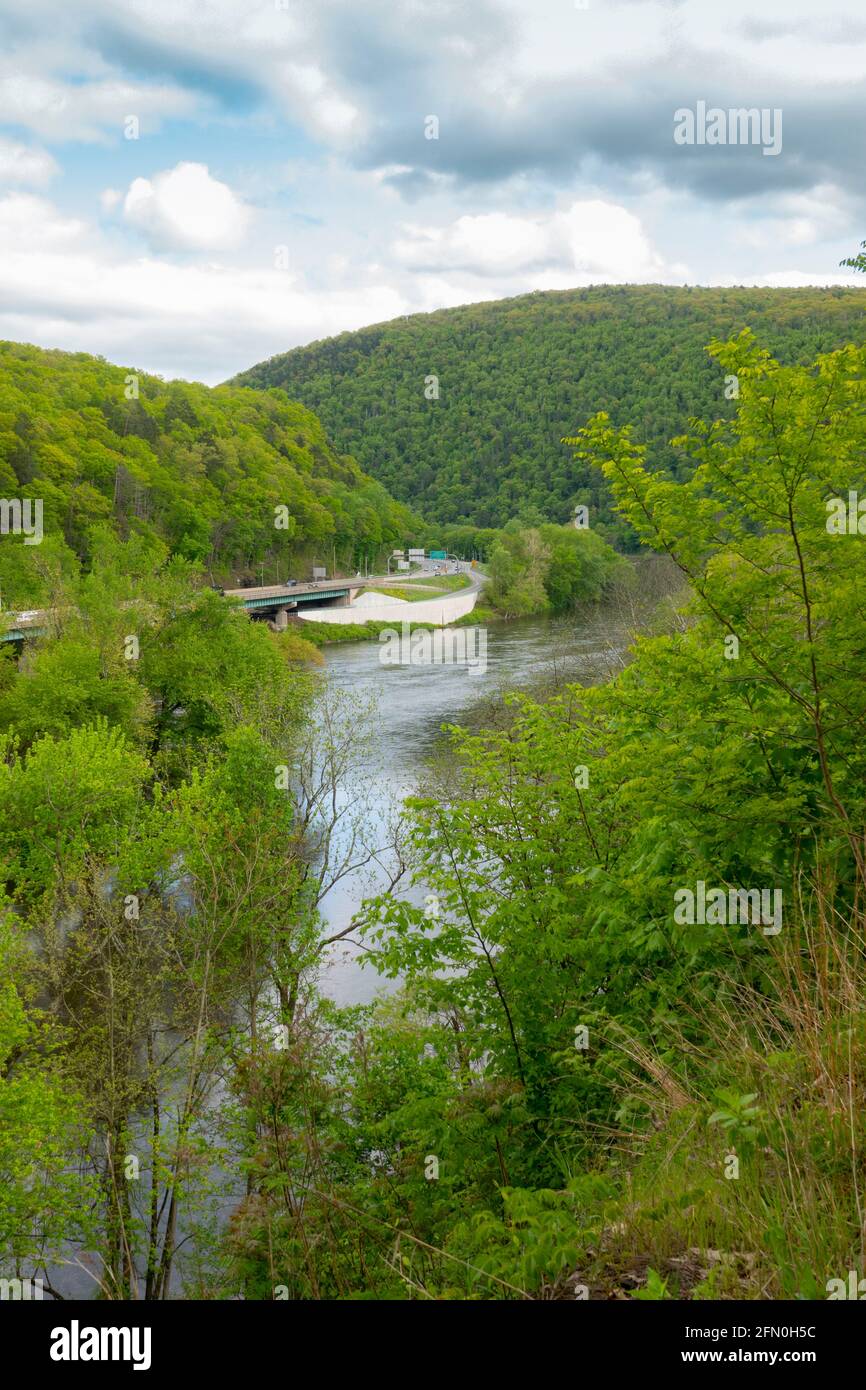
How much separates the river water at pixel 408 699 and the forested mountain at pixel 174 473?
1289 centimetres

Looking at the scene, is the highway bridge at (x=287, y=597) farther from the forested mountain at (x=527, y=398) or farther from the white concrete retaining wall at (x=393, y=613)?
the forested mountain at (x=527, y=398)

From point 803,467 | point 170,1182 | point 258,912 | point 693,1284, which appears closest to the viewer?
point 693,1284

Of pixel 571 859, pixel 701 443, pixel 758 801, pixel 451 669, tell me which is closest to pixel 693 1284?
pixel 758 801

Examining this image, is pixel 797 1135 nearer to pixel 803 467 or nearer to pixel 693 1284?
pixel 693 1284

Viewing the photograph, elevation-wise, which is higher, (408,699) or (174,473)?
(174,473)

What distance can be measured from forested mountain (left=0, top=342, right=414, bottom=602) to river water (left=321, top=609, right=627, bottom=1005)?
12893mm

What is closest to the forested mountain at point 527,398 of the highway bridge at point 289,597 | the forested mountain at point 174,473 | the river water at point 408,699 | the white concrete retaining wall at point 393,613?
the forested mountain at point 174,473

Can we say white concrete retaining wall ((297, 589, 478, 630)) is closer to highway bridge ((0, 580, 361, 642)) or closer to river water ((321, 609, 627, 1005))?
highway bridge ((0, 580, 361, 642))

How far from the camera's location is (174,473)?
92625mm

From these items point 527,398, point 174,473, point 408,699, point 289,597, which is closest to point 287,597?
point 289,597

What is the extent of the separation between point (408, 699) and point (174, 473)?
2262 inches

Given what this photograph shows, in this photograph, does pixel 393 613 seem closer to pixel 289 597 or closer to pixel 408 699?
pixel 289 597
